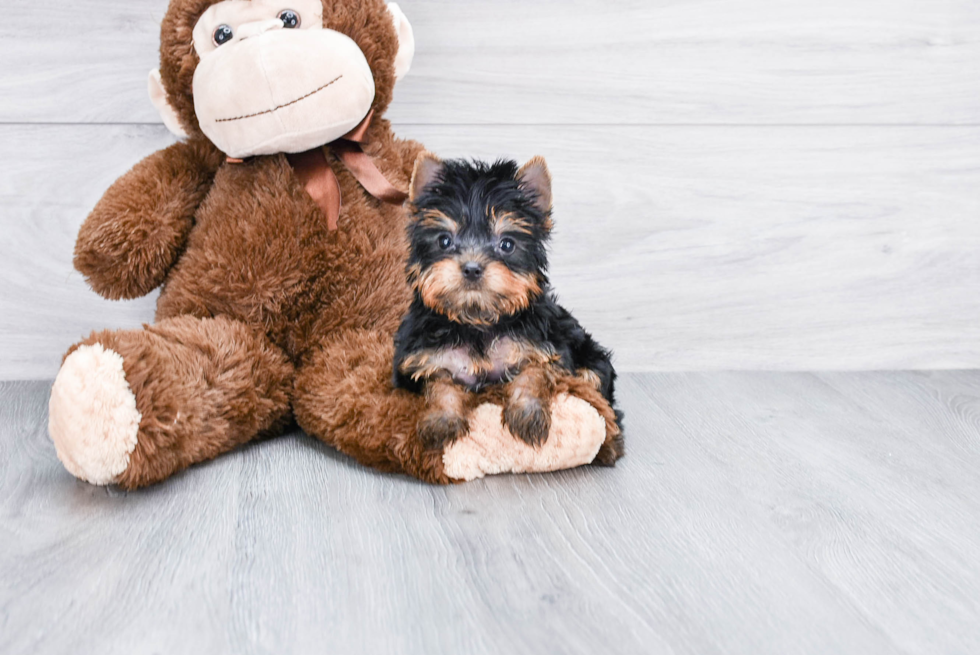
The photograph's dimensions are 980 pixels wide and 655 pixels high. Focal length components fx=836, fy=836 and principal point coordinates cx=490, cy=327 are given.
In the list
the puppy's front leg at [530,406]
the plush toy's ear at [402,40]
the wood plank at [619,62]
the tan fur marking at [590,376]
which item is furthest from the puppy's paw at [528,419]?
the wood plank at [619,62]

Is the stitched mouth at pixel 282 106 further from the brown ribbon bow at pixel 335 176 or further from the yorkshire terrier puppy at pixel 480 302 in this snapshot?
the yorkshire terrier puppy at pixel 480 302

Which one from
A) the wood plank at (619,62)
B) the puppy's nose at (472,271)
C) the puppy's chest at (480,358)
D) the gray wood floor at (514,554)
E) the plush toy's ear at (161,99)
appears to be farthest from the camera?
the wood plank at (619,62)

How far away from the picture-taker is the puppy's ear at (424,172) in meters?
1.23

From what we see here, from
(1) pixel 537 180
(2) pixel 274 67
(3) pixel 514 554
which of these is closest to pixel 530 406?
(3) pixel 514 554

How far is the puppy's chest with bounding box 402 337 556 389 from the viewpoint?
1.25 metres

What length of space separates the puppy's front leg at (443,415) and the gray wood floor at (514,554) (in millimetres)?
84

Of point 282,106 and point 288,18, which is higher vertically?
point 288,18

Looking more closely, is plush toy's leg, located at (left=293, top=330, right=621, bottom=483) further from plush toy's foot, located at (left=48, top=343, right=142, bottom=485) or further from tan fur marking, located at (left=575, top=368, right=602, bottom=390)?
plush toy's foot, located at (left=48, top=343, right=142, bottom=485)

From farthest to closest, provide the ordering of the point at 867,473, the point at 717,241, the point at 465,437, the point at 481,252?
1. the point at 717,241
2. the point at 867,473
3. the point at 465,437
4. the point at 481,252

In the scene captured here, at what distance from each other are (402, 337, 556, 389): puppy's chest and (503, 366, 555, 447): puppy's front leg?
0.02m

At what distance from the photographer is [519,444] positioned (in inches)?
50.4

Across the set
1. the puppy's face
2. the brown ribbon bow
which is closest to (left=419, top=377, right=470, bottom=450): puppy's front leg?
the puppy's face

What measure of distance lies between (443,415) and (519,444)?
0.45ft

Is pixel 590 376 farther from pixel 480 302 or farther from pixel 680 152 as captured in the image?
pixel 680 152
